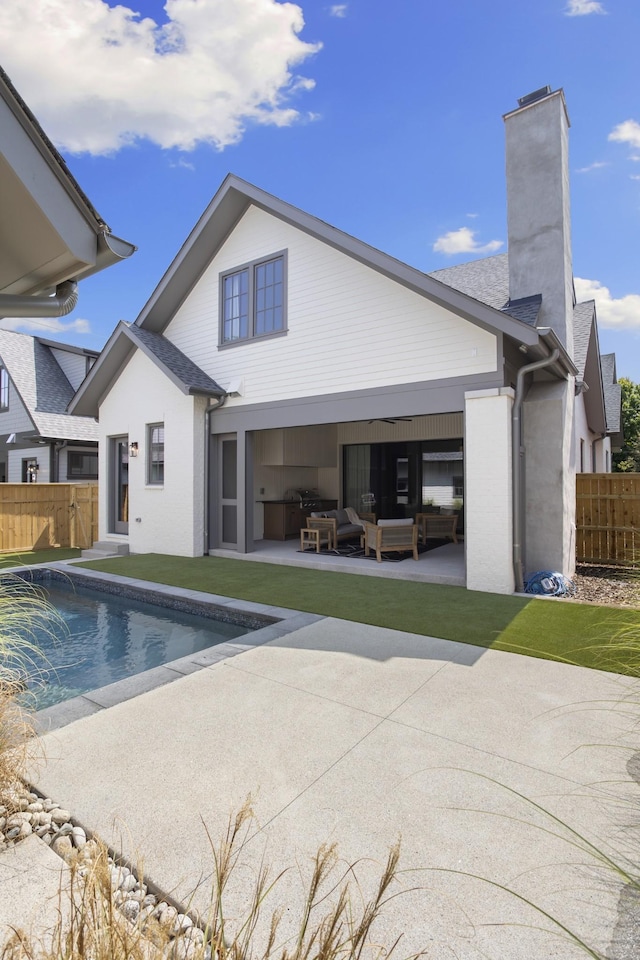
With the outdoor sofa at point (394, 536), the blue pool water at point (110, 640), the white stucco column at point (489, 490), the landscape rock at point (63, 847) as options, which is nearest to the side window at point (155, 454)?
the blue pool water at point (110, 640)

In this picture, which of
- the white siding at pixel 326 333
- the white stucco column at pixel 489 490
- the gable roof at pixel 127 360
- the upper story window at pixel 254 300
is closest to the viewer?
the white stucco column at pixel 489 490

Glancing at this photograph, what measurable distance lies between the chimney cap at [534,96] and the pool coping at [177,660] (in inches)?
356

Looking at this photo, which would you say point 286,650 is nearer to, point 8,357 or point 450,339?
point 450,339

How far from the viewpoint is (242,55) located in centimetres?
872

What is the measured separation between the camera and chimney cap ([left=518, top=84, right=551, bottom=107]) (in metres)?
8.30

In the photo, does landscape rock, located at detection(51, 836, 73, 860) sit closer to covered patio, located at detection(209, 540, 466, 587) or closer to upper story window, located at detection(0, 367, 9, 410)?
covered patio, located at detection(209, 540, 466, 587)

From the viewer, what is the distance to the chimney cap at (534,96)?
8.30 metres

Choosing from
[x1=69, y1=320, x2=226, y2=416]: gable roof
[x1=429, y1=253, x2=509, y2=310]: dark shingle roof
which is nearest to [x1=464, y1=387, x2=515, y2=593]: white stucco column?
[x1=429, y1=253, x2=509, y2=310]: dark shingle roof

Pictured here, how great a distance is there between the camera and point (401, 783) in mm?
2744

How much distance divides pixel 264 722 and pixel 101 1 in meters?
8.08

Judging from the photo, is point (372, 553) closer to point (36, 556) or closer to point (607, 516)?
point (607, 516)

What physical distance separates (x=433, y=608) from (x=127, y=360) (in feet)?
31.3

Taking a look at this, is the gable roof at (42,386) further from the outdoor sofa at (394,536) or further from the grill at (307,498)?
the outdoor sofa at (394,536)

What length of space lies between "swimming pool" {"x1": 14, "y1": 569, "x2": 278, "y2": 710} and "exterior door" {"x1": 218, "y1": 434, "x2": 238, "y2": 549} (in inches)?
116
